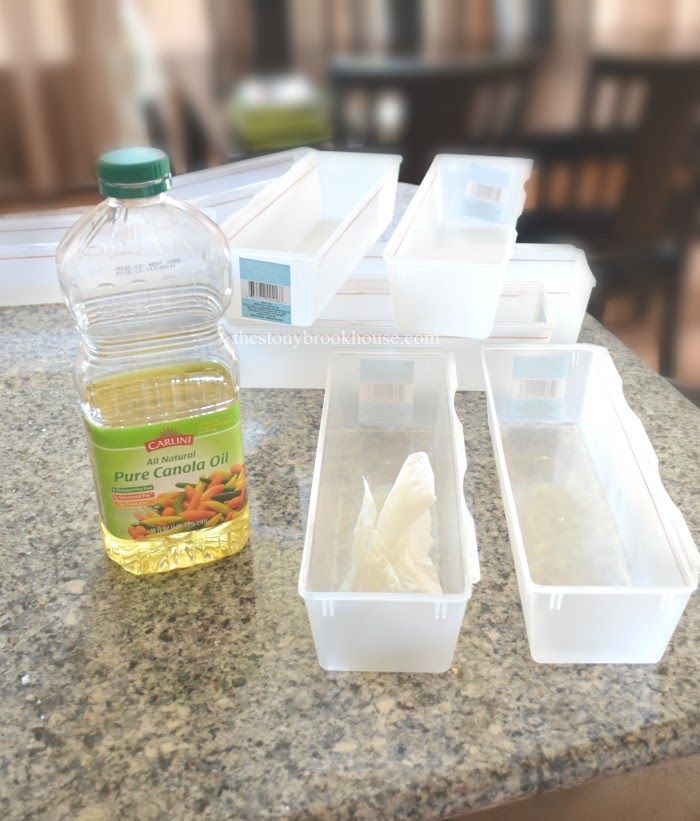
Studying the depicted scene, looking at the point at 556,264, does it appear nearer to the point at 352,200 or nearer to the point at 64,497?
the point at 352,200

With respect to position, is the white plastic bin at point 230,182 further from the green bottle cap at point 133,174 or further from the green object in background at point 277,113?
the green bottle cap at point 133,174

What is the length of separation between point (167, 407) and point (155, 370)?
0.12ft

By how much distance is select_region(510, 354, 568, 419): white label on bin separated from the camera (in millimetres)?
906

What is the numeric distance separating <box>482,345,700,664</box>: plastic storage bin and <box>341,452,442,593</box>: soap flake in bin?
0.25ft

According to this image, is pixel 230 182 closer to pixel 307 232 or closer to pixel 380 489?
pixel 307 232

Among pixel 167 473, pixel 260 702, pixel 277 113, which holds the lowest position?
pixel 260 702

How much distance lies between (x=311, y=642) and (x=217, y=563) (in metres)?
0.13

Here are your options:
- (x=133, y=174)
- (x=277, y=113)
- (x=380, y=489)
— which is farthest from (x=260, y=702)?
(x=277, y=113)

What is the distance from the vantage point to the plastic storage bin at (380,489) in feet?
1.90

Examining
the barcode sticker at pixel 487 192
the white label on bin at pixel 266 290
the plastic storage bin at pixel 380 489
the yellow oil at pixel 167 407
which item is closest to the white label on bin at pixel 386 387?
the plastic storage bin at pixel 380 489

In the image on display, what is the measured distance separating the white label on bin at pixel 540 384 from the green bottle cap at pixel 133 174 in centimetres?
49

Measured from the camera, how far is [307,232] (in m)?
1.13

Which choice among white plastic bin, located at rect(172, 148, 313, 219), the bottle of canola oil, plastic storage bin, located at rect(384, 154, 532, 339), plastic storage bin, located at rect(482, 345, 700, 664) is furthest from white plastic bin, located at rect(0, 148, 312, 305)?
plastic storage bin, located at rect(482, 345, 700, 664)

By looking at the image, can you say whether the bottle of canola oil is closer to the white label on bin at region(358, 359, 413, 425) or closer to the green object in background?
the white label on bin at region(358, 359, 413, 425)
